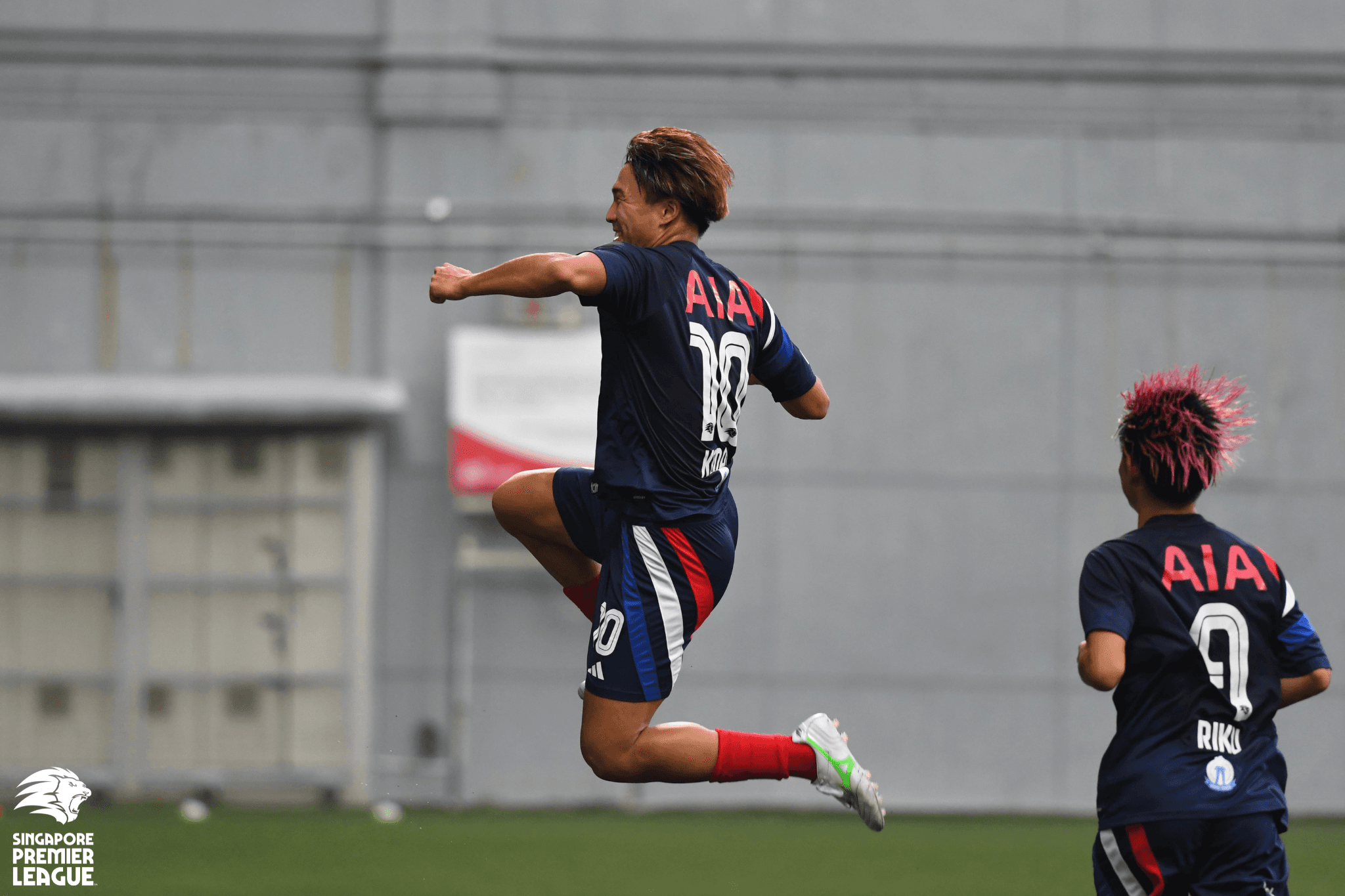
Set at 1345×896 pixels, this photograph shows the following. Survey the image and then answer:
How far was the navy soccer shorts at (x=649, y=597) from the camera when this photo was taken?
3760 millimetres

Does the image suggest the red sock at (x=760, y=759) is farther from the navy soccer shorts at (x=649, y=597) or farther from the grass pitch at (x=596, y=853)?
the grass pitch at (x=596, y=853)

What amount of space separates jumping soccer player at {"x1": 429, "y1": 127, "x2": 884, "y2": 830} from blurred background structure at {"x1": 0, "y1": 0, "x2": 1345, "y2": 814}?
6471mm

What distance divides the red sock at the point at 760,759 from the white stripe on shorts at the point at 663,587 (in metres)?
0.30

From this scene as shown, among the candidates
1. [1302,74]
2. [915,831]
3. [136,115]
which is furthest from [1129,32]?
[136,115]

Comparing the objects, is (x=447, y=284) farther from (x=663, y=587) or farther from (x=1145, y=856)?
(x=1145, y=856)

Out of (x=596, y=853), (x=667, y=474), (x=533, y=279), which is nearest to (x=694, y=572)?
(x=667, y=474)

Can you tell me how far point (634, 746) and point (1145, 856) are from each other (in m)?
1.40

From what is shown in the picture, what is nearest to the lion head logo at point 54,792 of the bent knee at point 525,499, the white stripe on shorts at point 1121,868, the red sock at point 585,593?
the red sock at point 585,593

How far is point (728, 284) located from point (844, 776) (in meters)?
1.51

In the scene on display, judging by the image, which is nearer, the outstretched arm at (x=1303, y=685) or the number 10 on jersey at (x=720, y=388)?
the outstretched arm at (x=1303, y=685)

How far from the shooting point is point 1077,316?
10.6 metres

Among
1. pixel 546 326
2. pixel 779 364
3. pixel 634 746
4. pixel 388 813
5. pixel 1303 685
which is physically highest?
pixel 546 326

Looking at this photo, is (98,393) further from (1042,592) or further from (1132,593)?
(1132,593)

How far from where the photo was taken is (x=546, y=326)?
10.3m
